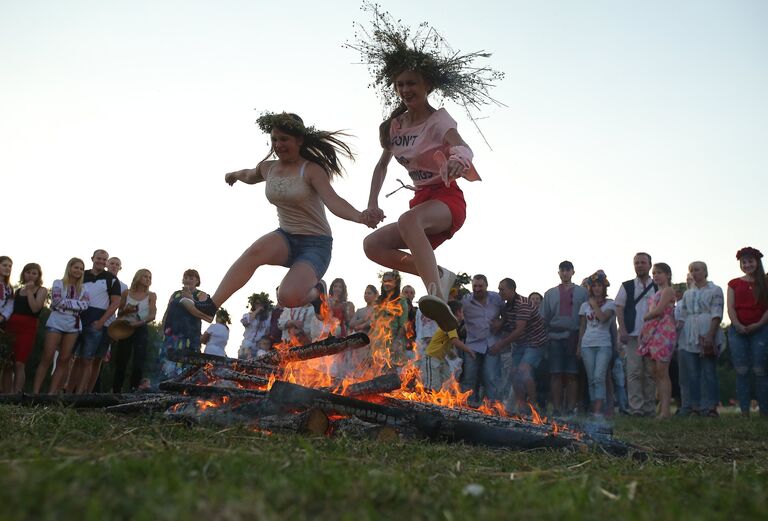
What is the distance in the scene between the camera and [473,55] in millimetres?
6238

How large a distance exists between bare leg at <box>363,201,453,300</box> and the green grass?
2011 millimetres

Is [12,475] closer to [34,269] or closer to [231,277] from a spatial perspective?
[231,277]

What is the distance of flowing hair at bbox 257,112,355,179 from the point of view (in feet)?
21.7

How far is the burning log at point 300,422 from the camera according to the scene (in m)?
4.49

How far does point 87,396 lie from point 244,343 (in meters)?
6.91

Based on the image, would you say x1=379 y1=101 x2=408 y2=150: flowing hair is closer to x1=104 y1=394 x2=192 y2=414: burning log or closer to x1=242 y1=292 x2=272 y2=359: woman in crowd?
x1=104 y1=394 x2=192 y2=414: burning log

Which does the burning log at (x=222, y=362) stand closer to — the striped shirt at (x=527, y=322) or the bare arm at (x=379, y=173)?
the bare arm at (x=379, y=173)

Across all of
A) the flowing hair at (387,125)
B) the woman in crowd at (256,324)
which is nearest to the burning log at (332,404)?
the flowing hair at (387,125)

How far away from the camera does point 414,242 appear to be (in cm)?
565

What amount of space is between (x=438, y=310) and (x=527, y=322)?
5.78 m

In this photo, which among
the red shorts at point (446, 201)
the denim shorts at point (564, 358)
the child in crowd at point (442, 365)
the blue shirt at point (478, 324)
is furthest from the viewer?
the denim shorts at point (564, 358)

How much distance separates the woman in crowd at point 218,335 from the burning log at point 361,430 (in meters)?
7.81

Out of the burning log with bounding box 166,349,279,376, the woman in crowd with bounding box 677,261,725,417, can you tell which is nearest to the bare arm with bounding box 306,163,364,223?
the burning log with bounding box 166,349,279,376

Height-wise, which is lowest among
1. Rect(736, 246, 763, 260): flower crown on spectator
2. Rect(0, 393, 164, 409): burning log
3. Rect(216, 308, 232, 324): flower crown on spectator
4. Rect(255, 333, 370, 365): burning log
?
Rect(0, 393, 164, 409): burning log
